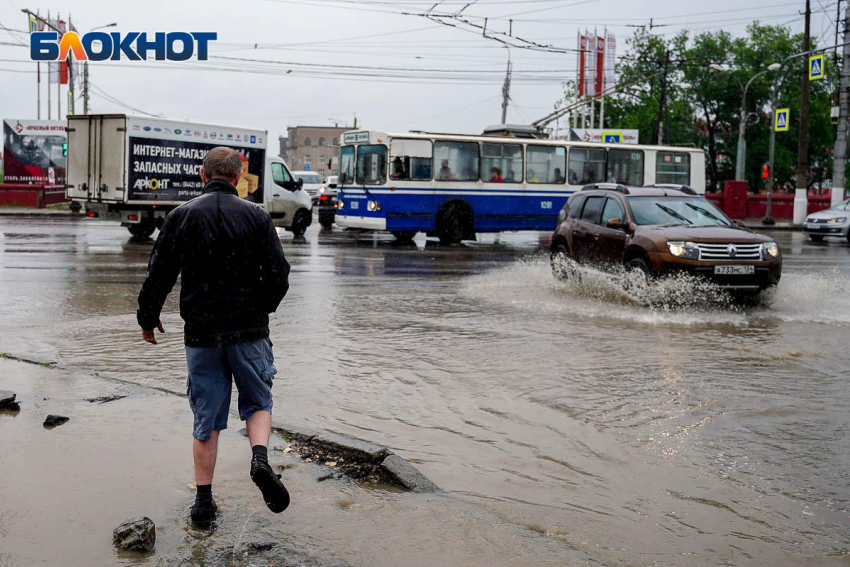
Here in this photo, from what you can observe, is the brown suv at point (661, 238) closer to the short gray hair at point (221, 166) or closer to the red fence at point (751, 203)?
the short gray hair at point (221, 166)

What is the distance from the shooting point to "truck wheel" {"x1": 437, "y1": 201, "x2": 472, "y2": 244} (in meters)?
25.5

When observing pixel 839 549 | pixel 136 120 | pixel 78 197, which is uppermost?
pixel 136 120

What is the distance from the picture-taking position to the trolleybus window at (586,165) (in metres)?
27.8

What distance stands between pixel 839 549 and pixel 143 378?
17.1 ft

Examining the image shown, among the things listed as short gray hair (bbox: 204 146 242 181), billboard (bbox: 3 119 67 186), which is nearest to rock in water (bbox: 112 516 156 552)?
short gray hair (bbox: 204 146 242 181)

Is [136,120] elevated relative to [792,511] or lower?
elevated

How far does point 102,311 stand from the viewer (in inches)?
439

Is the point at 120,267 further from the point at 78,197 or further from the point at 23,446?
the point at 23,446

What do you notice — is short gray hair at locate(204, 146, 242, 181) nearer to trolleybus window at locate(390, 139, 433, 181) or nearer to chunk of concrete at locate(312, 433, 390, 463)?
chunk of concrete at locate(312, 433, 390, 463)

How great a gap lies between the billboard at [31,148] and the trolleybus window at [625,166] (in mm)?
40400

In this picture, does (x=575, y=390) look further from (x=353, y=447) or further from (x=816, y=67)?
(x=816, y=67)

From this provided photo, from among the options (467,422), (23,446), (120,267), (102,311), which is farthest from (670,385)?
(120,267)

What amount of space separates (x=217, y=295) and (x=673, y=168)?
27.3 m

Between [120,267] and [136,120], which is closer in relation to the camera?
[120,267]
